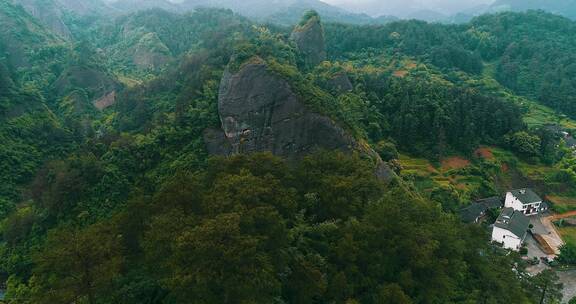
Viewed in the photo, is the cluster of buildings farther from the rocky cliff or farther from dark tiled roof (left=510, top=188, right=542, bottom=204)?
the rocky cliff

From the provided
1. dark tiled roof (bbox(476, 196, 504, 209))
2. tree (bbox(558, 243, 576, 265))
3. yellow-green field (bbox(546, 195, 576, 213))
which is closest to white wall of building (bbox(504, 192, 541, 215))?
dark tiled roof (bbox(476, 196, 504, 209))

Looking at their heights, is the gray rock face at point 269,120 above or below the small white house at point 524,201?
above

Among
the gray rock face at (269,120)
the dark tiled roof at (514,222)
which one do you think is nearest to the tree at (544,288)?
the dark tiled roof at (514,222)

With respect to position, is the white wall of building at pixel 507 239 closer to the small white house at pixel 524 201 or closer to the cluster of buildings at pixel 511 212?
the cluster of buildings at pixel 511 212

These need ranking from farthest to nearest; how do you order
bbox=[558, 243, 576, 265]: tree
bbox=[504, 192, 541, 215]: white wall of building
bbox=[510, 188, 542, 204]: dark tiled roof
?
bbox=[510, 188, 542, 204]: dark tiled roof
bbox=[504, 192, 541, 215]: white wall of building
bbox=[558, 243, 576, 265]: tree

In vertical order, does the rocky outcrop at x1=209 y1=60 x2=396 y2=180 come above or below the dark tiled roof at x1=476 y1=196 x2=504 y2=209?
above

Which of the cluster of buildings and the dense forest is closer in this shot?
the dense forest

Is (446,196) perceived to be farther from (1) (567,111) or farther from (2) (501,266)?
(1) (567,111)
